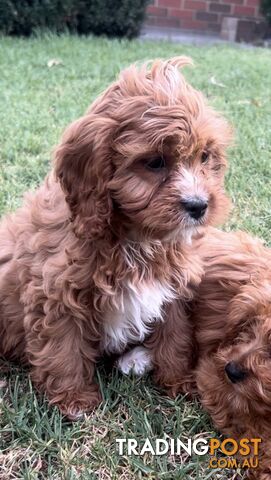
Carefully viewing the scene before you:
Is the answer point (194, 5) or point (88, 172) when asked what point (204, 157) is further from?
point (194, 5)

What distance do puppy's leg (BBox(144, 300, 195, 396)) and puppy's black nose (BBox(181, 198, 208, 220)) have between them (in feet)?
2.02

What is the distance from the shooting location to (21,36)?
981 centimetres

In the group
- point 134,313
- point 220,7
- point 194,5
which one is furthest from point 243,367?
point 220,7

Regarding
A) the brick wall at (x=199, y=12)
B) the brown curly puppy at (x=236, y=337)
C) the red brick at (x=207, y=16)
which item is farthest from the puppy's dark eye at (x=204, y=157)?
the red brick at (x=207, y=16)

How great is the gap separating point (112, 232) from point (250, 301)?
64 centimetres

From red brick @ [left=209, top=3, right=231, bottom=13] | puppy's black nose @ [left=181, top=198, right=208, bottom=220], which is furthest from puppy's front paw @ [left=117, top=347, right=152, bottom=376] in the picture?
→ red brick @ [left=209, top=3, right=231, bottom=13]

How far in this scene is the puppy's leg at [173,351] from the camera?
9.11 ft

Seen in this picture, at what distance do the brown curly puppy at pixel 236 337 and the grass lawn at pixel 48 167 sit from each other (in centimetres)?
14

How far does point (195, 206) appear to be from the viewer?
227cm

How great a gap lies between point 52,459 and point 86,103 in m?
4.50

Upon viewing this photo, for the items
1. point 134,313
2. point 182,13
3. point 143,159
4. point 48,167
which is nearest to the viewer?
point 143,159

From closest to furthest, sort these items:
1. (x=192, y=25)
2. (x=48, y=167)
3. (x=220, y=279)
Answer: (x=220, y=279) < (x=48, y=167) < (x=192, y=25)

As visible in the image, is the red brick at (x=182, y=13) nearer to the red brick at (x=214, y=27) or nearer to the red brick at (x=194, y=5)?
the red brick at (x=194, y=5)

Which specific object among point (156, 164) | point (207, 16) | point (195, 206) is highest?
point (156, 164)
